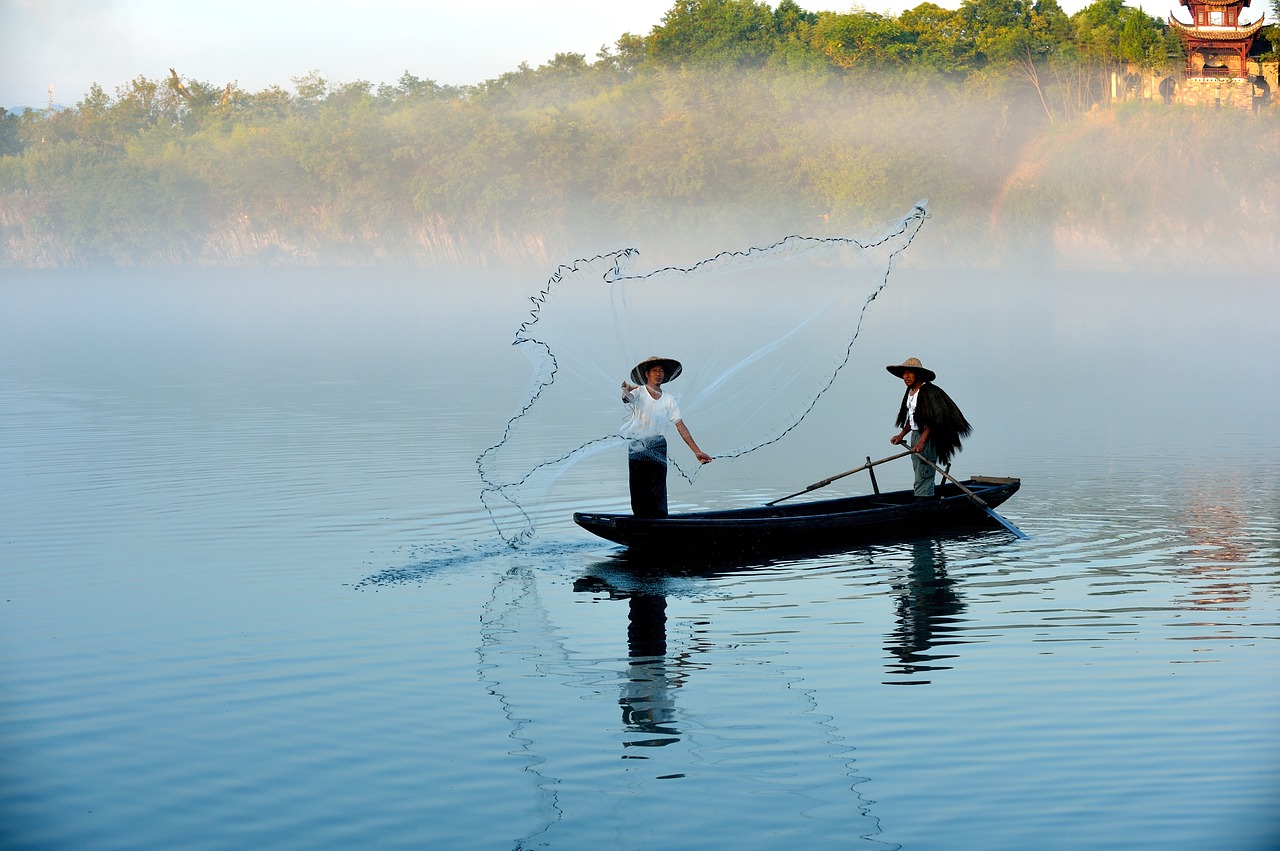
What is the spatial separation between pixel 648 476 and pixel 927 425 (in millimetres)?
3054

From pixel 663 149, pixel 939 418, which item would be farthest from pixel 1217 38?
pixel 939 418

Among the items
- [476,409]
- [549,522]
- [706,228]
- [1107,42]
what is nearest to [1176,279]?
[1107,42]

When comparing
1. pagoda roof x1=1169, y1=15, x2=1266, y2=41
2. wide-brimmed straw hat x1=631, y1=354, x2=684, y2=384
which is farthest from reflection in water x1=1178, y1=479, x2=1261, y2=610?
pagoda roof x1=1169, y1=15, x2=1266, y2=41

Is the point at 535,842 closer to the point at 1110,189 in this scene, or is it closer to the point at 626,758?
the point at 626,758

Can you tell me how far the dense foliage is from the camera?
254ft

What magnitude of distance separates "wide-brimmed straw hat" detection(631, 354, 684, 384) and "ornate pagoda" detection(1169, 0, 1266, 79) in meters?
71.1

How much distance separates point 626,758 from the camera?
26.3ft

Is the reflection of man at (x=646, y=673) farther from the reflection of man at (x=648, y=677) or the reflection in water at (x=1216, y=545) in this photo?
the reflection in water at (x=1216, y=545)

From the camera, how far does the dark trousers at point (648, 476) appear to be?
13.0 metres

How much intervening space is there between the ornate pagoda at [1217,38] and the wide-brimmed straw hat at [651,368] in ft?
233

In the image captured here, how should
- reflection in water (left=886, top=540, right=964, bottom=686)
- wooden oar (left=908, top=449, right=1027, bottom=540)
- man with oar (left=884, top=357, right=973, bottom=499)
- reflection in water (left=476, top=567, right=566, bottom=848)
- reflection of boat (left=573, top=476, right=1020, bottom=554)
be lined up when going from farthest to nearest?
man with oar (left=884, top=357, right=973, bottom=499) → wooden oar (left=908, top=449, right=1027, bottom=540) → reflection of boat (left=573, top=476, right=1020, bottom=554) → reflection in water (left=886, top=540, right=964, bottom=686) → reflection in water (left=476, top=567, right=566, bottom=848)

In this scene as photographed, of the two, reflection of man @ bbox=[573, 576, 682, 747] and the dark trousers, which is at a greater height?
the dark trousers

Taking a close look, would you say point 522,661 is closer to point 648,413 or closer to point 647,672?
point 647,672

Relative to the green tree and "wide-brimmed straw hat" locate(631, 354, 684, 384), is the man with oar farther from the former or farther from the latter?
the green tree
